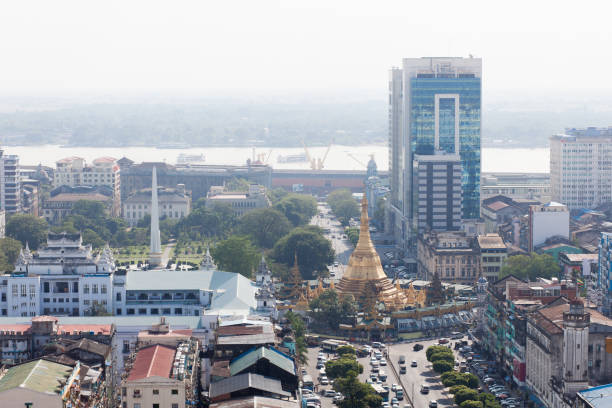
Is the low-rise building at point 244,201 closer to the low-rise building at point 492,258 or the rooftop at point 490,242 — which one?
the rooftop at point 490,242

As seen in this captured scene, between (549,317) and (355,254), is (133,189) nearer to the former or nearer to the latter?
(355,254)

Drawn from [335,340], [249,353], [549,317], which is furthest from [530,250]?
[249,353]

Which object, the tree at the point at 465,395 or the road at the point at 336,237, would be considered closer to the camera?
the tree at the point at 465,395

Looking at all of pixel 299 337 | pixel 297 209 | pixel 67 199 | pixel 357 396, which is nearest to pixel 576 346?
pixel 357 396

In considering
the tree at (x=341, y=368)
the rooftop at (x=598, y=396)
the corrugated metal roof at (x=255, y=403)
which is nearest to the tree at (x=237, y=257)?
the tree at (x=341, y=368)

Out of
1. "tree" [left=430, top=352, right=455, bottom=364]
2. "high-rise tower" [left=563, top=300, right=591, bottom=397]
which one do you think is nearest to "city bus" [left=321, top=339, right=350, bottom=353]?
"tree" [left=430, top=352, right=455, bottom=364]

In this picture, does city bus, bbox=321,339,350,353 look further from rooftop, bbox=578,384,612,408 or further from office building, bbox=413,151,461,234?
office building, bbox=413,151,461,234

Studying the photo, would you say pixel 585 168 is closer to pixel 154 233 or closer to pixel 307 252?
pixel 307 252
